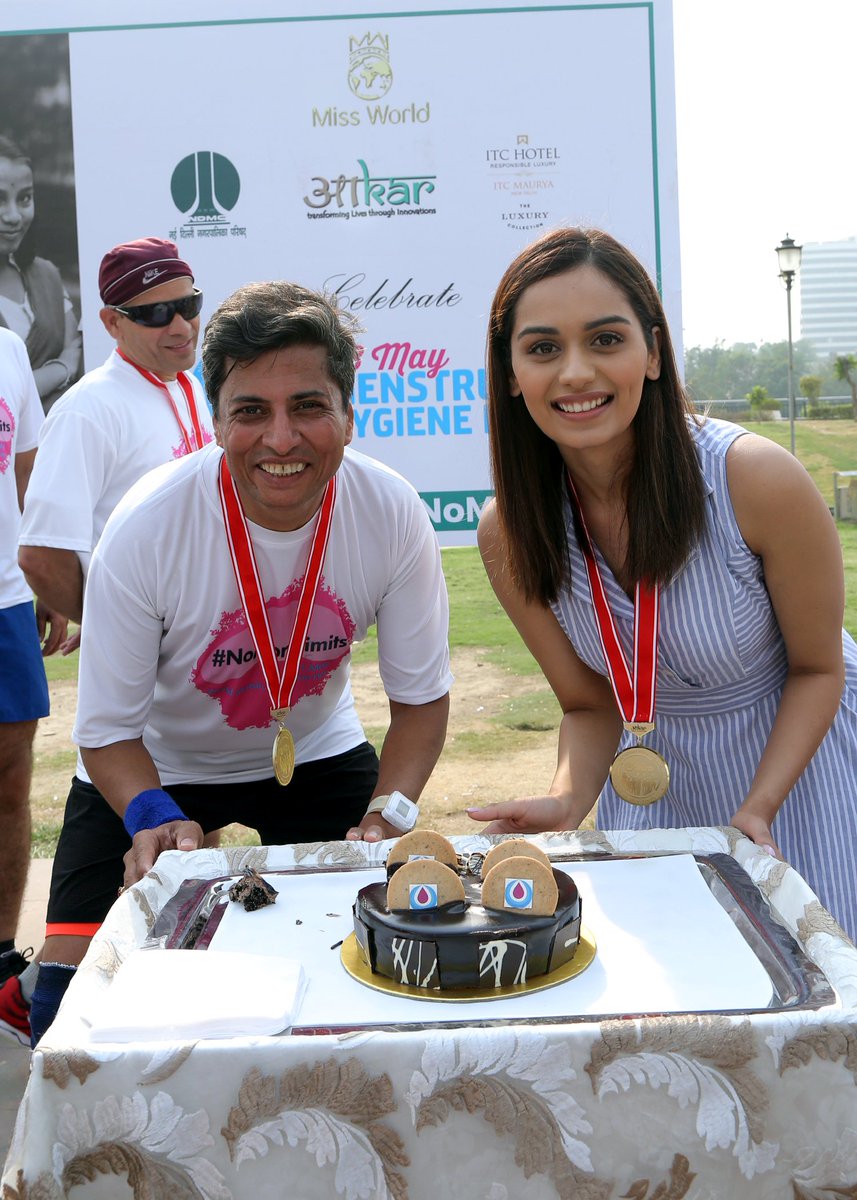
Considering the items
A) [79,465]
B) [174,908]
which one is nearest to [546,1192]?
[174,908]

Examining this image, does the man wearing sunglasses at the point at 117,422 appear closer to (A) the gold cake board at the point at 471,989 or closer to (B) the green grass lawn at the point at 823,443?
(A) the gold cake board at the point at 471,989

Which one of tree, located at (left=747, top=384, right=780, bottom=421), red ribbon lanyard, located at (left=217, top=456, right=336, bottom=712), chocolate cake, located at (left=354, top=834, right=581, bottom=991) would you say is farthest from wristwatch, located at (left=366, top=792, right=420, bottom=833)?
tree, located at (left=747, top=384, right=780, bottom=421)

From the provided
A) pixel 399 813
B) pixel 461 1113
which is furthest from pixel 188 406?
pixel 461 1113

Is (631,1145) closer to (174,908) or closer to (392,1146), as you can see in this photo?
(392,1146)

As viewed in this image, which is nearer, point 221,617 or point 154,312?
point 221,617

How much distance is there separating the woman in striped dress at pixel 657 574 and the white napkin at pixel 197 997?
71 centimetres

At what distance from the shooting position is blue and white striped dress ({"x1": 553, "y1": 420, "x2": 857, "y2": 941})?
220cm

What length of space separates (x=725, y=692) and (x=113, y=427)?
193 centimetres

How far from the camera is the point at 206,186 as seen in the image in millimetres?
4258

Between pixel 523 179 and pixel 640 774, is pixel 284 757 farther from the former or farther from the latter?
pixel 523 179

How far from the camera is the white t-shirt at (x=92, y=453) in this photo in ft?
11.1

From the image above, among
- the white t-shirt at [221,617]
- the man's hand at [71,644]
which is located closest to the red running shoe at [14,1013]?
the white t-shirt at [221,617]

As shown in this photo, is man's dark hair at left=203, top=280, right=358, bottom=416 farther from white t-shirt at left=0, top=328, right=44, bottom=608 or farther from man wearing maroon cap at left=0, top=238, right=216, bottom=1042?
white t-shirt at left=0, top=328, right=44, bottom=608

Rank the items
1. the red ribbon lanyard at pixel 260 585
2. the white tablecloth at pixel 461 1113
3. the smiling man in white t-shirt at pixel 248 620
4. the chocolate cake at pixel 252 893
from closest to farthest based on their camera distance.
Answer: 1. the white tablecloth at pixel 461 1113
2. the chocolate cake at pixel 252 893
3. the smiling man in white t-shirt at pixel 248 620
4. the red ribbon lanyard at pixel 260 585
